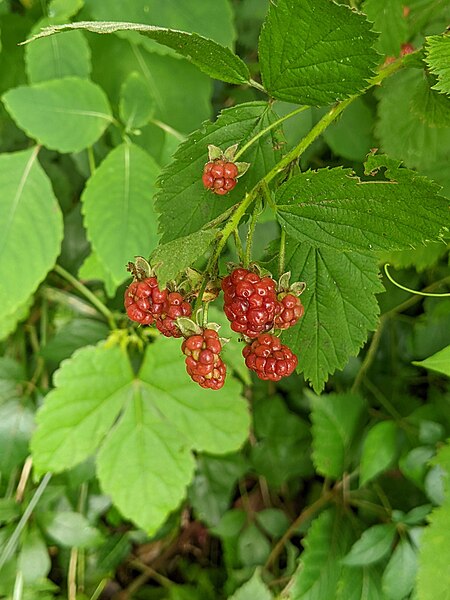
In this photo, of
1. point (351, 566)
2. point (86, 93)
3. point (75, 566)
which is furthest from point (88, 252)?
point (351, 566)

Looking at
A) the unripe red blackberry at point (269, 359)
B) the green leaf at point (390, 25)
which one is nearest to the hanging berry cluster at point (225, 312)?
the unripe red blackberry at point (269, 359)

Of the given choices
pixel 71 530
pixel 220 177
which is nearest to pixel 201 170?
pixel 220 177

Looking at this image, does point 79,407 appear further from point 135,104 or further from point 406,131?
point 406,131

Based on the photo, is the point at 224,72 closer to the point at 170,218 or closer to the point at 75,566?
the point at 170,218

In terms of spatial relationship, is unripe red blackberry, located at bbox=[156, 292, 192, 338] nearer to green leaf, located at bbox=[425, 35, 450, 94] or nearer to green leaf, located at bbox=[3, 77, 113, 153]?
green leaf, located at bbox=[425, 35, 450, 94]

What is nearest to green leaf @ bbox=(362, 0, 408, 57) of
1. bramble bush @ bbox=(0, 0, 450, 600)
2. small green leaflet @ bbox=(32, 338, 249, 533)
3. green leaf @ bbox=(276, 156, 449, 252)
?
bramble bush @ bbox=(0, 0, 450, 600)

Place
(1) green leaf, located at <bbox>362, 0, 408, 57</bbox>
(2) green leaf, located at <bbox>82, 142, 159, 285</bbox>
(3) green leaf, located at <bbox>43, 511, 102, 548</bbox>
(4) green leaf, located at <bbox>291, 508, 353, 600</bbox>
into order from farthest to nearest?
(3) green leaf, located at <bbox>43, 511, 102, 548</bbox>, (4) green leaf, located at <bbox>291, 508, 353, 600</bbox>, (2) green leaf, located at <bbox>82, 142, 159, 285</bbox>, (1) green leaf, located at <bbox>362, 0, 408, 57</bbox>
